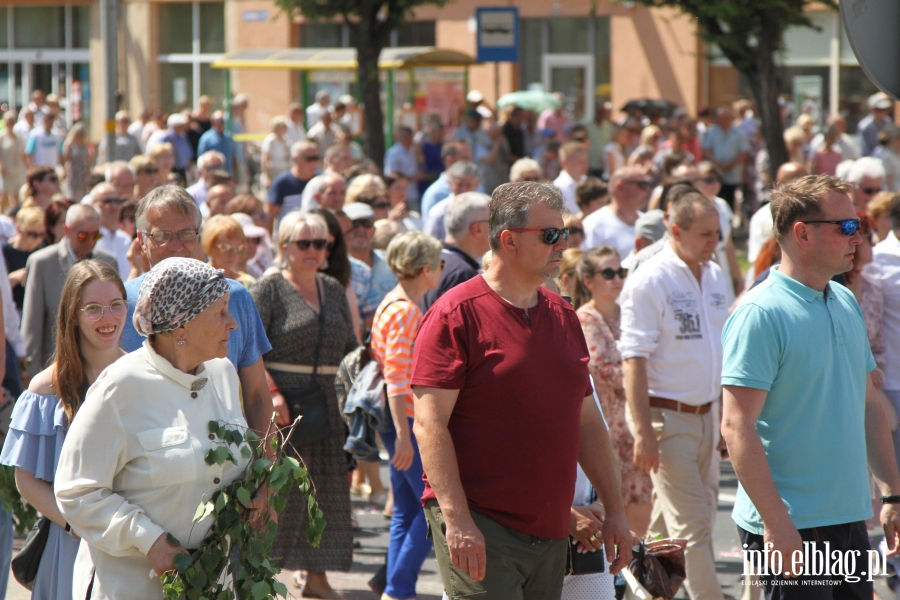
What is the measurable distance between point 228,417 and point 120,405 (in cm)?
36

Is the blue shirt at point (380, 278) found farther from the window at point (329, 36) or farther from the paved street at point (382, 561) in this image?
the window at point (329, 36)

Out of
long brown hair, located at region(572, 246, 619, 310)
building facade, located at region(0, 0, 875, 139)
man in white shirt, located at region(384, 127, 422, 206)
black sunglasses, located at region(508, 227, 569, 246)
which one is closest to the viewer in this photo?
black sunglasses, located at region(508, 227, 569, 246)

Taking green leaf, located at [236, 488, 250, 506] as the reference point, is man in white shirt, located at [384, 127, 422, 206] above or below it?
above

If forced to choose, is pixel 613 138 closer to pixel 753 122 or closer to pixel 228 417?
pixel 753 122

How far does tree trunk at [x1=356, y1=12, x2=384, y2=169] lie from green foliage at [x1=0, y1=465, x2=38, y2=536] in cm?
1570

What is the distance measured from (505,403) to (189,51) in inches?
1339

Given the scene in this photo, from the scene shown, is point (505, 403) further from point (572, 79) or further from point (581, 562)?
point (572, 79)

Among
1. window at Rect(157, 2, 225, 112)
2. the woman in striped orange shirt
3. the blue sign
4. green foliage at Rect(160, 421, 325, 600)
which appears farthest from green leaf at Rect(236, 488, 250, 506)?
window at Rect(157, 2, 225, 112)

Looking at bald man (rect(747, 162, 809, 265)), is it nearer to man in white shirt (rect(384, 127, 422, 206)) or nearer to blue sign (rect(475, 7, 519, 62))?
blue sign (rect(475, 7, 519, 62))

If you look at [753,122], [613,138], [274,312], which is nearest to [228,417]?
[274,312]

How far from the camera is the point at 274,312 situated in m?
6.04

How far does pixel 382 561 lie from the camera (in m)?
7.00

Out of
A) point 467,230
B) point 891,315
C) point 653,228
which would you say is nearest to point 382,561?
point 467,230

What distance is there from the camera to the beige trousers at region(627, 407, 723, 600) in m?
5.73
